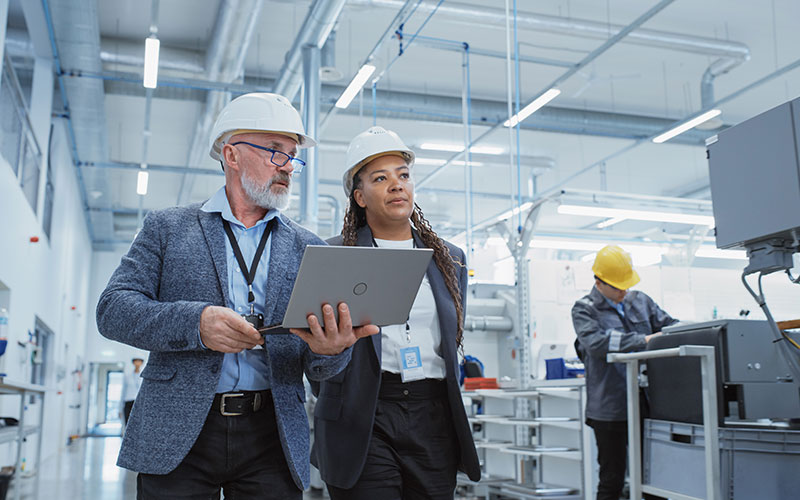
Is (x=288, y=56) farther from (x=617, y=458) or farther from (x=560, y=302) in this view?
(x=617, y=458)

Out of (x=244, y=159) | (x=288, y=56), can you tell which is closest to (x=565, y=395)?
(x=244, y=159)

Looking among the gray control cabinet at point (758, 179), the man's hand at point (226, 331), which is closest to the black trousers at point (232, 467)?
the man's hand at point (226, 331)

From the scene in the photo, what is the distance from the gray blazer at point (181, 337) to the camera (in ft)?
4.40

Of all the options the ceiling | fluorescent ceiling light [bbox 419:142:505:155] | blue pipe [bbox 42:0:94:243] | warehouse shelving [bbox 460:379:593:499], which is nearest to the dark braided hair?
warehouse shelving [bbox 460:379:593:499]

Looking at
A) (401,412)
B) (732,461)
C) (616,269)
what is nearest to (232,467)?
(401,412)

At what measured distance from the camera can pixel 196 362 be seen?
4.56 feet

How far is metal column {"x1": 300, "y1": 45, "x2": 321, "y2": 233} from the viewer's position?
22.6ft

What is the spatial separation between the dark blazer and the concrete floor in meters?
3.84

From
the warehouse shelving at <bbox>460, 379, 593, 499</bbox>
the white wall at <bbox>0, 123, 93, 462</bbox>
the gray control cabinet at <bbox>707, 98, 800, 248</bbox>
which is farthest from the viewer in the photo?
the white wall at <bbox>0, 123, 93, 462</bbox>

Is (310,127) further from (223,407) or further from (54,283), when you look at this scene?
(54,283)

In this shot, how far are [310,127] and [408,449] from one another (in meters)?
5.38

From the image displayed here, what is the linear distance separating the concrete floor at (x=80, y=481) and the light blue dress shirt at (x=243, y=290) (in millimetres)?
4271

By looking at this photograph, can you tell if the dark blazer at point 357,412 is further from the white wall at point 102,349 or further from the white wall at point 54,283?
the white wall at point 102,349

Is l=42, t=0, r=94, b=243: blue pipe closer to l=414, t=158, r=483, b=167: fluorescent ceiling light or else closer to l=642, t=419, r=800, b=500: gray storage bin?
l=414, t=158, r=483, b=167: fluorescent ceiling light
